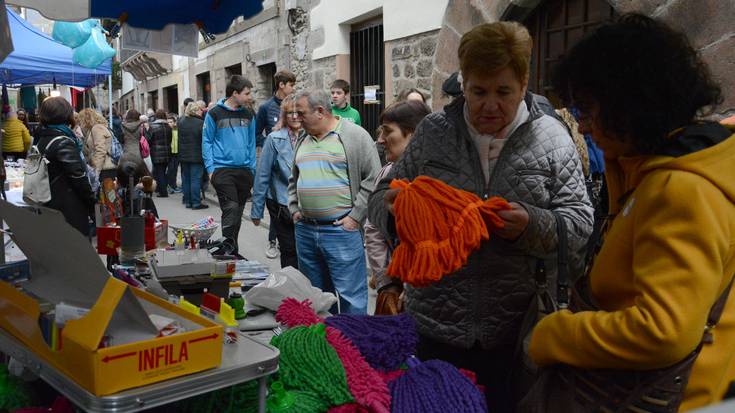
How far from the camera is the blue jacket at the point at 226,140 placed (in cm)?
613

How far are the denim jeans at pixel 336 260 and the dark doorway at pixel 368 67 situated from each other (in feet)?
13.2

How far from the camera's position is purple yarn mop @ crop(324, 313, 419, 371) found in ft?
5.92

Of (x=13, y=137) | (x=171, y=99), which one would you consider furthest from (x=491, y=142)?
(x=171, y=99)

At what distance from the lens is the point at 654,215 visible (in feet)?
3.99

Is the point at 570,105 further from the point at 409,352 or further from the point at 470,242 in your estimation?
the point at 409,352

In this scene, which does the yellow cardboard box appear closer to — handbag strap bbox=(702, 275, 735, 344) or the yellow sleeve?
the yellow sleeve

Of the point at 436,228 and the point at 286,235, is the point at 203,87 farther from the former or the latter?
the point at 436,228

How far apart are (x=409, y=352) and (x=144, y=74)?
23.0 m

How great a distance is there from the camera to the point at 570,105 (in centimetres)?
148

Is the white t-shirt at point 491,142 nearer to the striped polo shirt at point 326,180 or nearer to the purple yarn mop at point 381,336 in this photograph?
the purple yarn mop at point 381,336

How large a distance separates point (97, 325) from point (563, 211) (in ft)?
4.43

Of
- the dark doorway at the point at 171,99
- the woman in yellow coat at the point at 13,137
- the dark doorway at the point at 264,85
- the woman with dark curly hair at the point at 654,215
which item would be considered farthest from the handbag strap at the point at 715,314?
the dark doorway at the point at 171,99

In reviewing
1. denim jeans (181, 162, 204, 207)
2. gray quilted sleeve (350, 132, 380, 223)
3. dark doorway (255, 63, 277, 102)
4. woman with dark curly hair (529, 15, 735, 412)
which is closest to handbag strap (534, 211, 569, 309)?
woman with dark curly hair (529, 15, 735, 412)

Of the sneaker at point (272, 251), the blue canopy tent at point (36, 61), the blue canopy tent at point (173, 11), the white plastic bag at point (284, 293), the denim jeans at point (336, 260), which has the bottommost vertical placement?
the sneaker at point (272, 251)
